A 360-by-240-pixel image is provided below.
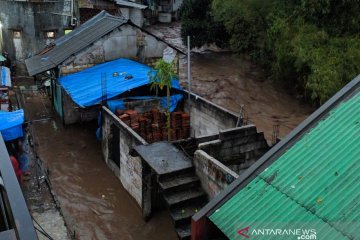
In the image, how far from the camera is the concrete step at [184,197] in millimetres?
9695

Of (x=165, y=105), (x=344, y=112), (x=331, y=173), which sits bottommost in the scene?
(x=165, y=105)

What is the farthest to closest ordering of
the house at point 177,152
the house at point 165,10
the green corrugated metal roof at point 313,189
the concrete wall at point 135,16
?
the house at point 165,10 < the concrete wall at point 135,16 < the house at point 177,152 < the green corrugated metal roof at point 313,189

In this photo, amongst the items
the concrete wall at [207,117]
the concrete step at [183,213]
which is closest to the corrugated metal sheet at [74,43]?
the concrete wall at [207,117]

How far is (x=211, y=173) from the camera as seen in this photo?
31.9ft

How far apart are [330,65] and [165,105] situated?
683 centimetres

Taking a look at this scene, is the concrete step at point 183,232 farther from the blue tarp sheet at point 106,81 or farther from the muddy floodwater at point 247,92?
A: the muddy floodwater at point 247,92

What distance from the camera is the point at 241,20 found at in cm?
2422

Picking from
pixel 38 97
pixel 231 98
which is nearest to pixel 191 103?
pixel 231 98

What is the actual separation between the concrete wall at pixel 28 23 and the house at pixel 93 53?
7684 millimetres

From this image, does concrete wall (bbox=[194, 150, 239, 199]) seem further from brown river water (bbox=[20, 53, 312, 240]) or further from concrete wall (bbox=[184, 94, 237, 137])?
concrete wall (bbox=[184, 94, 237, 137])

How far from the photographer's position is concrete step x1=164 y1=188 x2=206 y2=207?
9.70m

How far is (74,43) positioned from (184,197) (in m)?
12.5

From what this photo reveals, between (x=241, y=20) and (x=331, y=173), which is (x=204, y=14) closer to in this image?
(x=241, y=20)

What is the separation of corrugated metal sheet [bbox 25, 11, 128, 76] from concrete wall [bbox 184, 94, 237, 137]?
18.5ft
